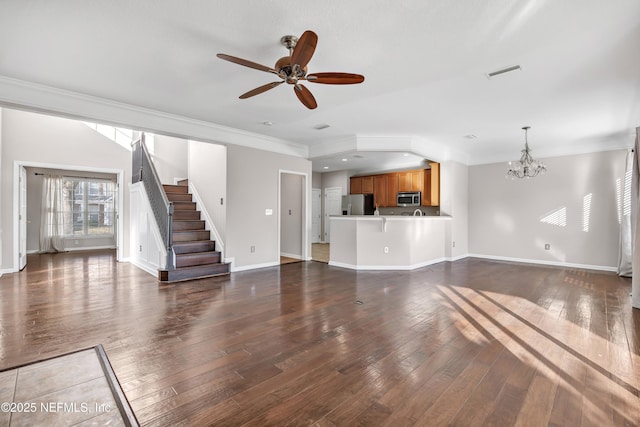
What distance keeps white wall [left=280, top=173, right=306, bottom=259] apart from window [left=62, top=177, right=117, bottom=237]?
5838 millimetres

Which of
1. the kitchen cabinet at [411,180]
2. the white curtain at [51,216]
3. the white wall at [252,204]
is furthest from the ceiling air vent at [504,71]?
the white curtain at [51,216]

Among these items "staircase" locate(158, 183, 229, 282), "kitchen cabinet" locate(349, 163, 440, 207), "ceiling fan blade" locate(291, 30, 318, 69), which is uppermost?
"ceiling fan blade" locate(291, 30, 318, 69)

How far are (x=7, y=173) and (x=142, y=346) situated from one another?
18.0 feet

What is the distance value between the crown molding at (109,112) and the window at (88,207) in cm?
615

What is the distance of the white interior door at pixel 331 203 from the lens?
9.88 metres

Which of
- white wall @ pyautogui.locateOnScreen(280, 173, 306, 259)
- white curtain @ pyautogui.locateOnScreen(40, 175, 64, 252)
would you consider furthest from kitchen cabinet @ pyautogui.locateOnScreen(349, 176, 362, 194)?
white curtain @ pyautogui.locateOnScreen(40, 175, 64, 252)

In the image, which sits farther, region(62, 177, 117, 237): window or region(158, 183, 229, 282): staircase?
region(62, 177, 117, 237): window

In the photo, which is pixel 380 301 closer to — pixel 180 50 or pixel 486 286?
pixel 486 286

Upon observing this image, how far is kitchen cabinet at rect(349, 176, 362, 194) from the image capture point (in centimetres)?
936

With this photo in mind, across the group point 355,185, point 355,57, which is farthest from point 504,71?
point 355,185

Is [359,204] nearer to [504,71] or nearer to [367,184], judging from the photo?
[367,184]

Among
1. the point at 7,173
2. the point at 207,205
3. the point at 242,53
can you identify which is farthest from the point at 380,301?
the point at 7,173

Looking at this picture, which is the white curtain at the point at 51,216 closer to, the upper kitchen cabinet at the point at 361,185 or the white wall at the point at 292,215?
the white wall at the point at 292,215

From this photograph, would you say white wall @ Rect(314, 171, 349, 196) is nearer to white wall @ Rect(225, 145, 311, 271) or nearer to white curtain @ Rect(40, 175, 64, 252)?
white wall @ Rect(225, 145, 311, 271)
